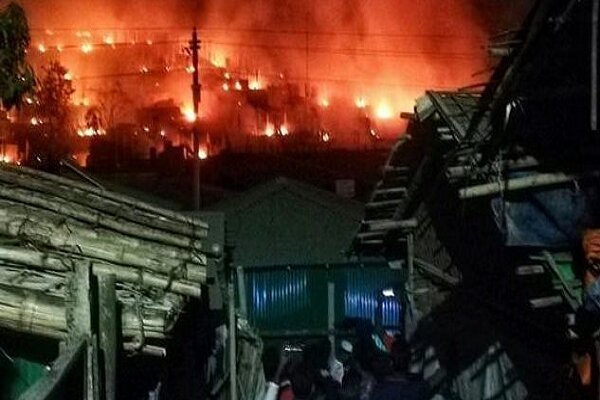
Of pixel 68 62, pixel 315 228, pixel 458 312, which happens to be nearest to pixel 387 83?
pixel 68 62

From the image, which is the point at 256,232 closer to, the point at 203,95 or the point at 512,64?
the point at 512,64

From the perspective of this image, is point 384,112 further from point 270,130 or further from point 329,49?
point 270,130

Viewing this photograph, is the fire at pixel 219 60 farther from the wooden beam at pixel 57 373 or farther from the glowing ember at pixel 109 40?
the wooden beam at pixel 57 373

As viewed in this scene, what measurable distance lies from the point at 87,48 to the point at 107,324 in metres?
77.4

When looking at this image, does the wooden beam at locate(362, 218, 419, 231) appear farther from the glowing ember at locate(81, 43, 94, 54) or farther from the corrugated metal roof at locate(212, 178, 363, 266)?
the glowing ember at locate(81, 43, 94, 54)

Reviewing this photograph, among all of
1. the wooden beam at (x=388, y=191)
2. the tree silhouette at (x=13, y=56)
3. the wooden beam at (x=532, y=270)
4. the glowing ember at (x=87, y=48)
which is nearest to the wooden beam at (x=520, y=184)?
the wooden beam at (x=532, y=270)

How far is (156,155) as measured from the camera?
4072cm

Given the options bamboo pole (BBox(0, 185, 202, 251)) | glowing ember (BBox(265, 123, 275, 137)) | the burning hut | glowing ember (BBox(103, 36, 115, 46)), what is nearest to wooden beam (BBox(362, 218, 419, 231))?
the burning hut

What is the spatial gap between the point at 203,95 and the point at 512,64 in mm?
56958

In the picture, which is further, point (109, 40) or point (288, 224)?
point (109, 40)

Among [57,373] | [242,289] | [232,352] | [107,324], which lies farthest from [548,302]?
[242,289]

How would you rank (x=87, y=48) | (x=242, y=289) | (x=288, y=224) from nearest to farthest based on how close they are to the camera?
(x=242, y=289) → (x=288, y=224) → (x=87, y=48)

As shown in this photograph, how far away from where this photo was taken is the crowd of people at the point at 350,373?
12148mm

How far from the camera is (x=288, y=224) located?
18625 millimetres
